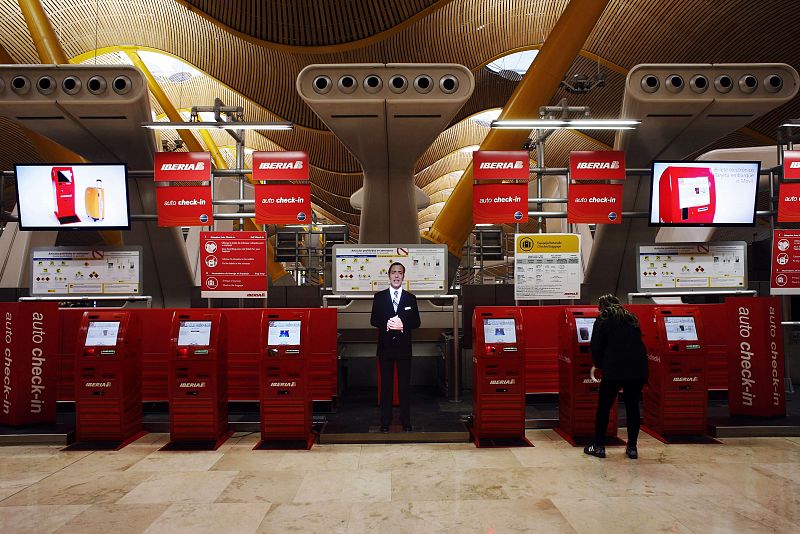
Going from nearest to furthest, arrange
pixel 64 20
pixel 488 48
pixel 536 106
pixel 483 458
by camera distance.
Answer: pixel 483 458, pixel 536 106, pixel 64 20, pixel 488 48

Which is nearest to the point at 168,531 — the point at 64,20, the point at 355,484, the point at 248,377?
the point at 355,484

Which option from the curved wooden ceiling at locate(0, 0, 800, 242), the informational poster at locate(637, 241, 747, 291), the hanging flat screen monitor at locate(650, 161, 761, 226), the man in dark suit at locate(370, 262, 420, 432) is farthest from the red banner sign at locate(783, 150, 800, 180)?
the curved wooden ceiling at locate(0, 0, 800, 242)

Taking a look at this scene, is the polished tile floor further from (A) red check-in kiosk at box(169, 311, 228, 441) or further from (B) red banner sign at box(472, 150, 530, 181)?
(B) red banner sign at box(472, 150, 530, 181)

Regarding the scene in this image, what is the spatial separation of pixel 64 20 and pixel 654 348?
1732cm

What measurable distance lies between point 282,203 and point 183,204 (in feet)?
4.64

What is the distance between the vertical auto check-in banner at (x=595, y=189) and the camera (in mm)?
7535

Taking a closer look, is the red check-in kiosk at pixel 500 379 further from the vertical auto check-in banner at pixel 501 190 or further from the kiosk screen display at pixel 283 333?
the vertical auto check-in banner at pixel 501 190

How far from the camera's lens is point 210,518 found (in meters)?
3.59

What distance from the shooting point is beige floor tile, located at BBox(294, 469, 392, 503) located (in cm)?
395

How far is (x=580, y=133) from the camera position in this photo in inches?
899

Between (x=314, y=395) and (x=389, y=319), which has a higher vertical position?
(x=389, y=319)

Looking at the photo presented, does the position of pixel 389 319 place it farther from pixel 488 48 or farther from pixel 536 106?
pixel 488 48

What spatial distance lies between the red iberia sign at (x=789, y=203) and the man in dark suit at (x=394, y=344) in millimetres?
5477

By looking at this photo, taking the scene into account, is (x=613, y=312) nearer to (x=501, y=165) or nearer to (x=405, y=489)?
(x=405, y=489)
